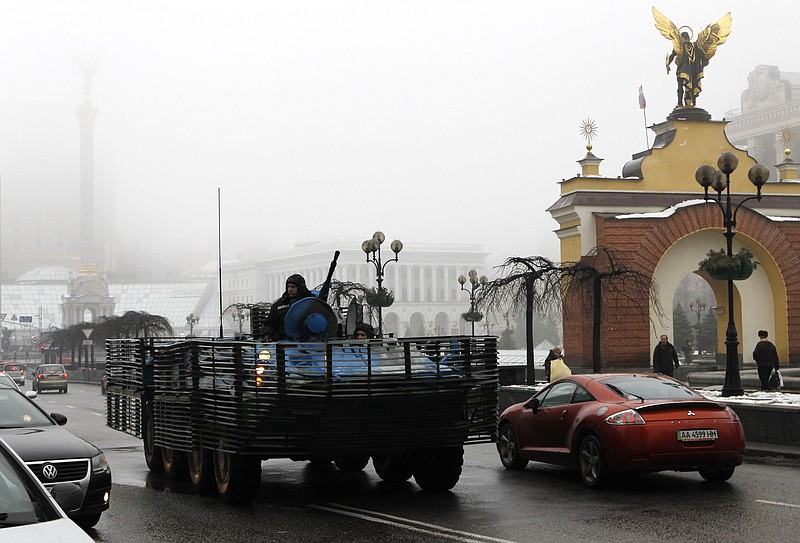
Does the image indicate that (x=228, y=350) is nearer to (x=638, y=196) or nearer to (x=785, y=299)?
(x=638, y=196)

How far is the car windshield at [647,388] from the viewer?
44.9 ft

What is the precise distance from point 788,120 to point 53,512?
13930 cm

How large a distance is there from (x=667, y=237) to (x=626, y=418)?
30061 mm

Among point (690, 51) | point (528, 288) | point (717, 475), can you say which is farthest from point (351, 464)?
point (690, 51)

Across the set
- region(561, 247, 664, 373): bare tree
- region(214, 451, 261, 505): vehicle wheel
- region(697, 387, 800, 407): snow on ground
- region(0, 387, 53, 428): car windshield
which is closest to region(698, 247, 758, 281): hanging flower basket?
region(697, 387, 800, 407): snow on ground

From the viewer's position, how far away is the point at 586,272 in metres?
38.5

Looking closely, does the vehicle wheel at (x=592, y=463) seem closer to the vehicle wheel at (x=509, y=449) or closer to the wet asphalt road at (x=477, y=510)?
the wet asphalt road at (x=477, y=510)

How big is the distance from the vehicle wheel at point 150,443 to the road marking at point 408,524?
13.7ft

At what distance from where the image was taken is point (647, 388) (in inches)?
549

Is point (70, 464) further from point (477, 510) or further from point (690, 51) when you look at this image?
point (690, 51)

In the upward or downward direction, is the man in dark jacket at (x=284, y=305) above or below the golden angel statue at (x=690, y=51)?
below

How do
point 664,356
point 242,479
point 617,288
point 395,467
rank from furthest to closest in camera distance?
point 617,288
point 664,356
point 395,467
point 242,479

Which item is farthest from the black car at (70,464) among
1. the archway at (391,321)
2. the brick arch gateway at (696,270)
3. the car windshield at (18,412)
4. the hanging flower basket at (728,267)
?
the archway at (391,321)

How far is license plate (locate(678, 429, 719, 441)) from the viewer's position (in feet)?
42.1
